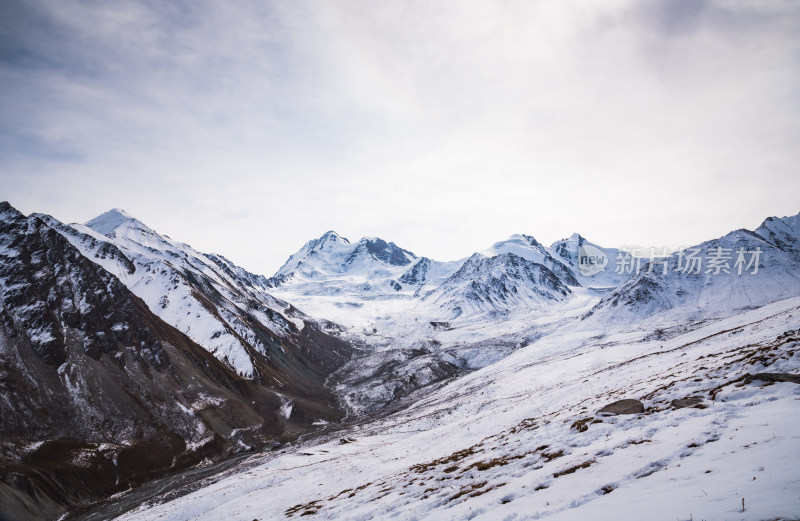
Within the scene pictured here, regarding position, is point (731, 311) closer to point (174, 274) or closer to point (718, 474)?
point (718, 474)

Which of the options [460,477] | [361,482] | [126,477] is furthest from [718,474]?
[126,477]

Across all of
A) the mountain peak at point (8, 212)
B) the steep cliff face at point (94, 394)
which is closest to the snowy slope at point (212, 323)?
the steep cliff face at point (94, 394)

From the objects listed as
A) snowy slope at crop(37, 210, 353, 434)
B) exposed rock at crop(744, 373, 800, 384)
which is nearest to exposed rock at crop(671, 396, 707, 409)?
exposed rock at crop(744, 373, 800, 384)

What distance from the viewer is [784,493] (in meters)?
9.48

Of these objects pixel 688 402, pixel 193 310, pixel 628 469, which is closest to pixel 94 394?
pixel 193 310

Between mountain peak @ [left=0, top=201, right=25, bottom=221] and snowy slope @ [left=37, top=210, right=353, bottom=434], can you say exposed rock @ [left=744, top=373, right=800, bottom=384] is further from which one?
mountain peak @ [left=0, top=201, right=25, bottom=221]

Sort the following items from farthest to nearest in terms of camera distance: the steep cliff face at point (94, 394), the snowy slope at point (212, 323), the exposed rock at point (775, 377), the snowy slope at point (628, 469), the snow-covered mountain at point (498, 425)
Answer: the snowy slope at point (212, 323) < the steep cliff face at point (94, 394) < the exposed rock at point (775, 377) < the snow-covered mountain at point (498, 425) < the snowy slope at point (628, 469)

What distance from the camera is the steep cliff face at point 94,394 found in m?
70.4

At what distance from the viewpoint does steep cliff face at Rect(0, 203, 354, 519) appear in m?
70.4

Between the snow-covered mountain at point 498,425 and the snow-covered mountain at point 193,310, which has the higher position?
the snow-covered mountain at point 193,310

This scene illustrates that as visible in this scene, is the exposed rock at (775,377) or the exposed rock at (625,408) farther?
the exposed rock at (625,408)

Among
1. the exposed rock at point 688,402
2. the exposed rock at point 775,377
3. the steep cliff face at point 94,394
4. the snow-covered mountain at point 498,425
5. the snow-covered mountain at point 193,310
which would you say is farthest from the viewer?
the snow-covered mountain at point 193,310

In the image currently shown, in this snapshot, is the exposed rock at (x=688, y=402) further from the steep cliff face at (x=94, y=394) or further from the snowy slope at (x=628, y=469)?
the steep cliff face at (x=94, y=394)

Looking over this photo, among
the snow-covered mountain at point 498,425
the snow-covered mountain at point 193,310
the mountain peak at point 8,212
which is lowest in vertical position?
the snow-covered mountain at point 498,425
